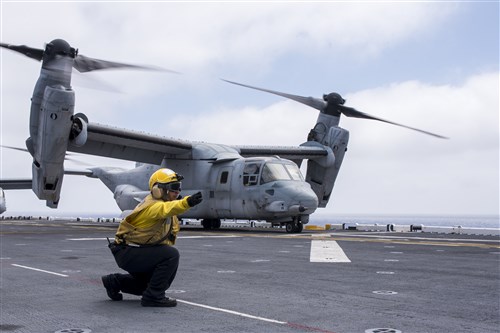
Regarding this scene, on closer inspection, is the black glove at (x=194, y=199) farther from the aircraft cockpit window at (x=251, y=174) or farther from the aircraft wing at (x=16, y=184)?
the aircraft wing at (x=16, y=184)

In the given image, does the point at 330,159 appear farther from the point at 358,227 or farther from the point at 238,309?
the point at 238,309

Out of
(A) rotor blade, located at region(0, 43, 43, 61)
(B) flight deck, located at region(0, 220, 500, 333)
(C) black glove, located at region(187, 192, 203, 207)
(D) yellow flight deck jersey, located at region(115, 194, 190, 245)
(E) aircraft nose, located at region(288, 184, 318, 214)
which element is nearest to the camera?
(B) flight deck, located at region(0, 220, 500, 333)

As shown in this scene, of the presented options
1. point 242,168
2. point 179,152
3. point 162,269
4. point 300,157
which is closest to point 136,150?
point 179,152

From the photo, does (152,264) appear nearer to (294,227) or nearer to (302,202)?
(302,202)

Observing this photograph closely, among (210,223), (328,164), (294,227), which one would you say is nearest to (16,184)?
(210,223)

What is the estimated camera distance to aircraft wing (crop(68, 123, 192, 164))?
25.1 m

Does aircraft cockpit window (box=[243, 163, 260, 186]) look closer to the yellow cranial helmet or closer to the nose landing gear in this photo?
the nose landing gear

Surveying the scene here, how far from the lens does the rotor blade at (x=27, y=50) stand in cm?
2069

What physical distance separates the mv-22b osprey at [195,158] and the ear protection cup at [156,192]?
49.3 feet

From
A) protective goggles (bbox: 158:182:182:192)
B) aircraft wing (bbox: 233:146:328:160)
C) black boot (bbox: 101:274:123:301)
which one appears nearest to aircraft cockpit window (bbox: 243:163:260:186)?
aircraft wing (bbox: 233:146:328:160)

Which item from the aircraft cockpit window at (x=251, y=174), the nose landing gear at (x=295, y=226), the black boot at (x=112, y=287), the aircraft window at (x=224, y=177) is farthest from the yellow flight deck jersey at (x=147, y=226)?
the aircraft window at (x=224, y=177)

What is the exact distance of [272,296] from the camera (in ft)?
23.2

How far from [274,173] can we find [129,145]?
7.62 metres

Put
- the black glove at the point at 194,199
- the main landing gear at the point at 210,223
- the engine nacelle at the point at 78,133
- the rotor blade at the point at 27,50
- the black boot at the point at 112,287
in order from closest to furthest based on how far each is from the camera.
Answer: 1. the black glove at the point at 194,199
2. the black boot at the point at 112,287
3. the rotor blade at the point at 27,50
4. the engine nacelle at the point at 78,133
5. the main landing gear at the point at 210,223
